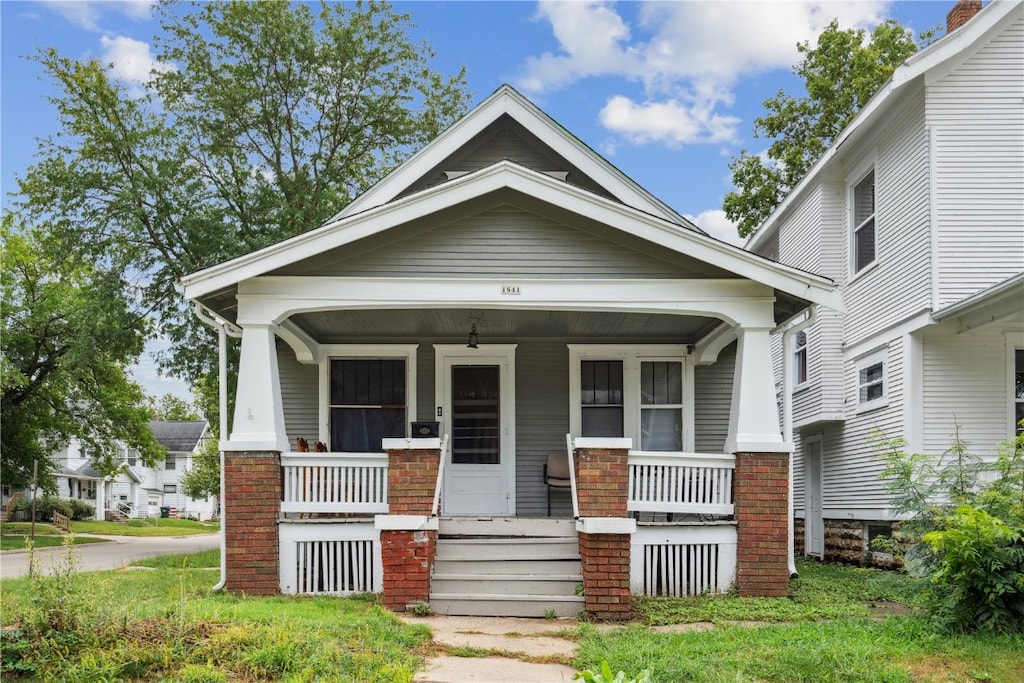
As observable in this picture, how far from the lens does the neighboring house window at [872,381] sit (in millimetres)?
12610

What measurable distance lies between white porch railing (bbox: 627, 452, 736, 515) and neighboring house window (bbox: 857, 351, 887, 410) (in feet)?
14.4

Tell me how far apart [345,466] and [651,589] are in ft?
11.0

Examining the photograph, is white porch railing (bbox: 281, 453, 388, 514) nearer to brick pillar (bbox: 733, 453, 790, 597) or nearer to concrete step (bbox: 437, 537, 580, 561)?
concrete step (bbox: 437, 537, 580, 561)

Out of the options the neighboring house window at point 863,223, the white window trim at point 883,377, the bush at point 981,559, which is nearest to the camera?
the bush at point 981,559

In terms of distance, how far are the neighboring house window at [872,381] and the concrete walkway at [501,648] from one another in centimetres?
684

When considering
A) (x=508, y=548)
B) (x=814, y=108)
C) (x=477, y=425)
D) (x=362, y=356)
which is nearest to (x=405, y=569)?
(x=508, y=548)

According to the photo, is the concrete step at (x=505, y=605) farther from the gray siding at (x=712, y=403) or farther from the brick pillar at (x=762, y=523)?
the gray siding at (x=712, y=403)

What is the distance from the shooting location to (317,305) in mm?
9156

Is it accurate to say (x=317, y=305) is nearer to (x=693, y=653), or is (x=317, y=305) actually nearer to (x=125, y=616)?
(x=125, y=616)

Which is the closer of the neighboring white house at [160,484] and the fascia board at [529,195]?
the fascia board at [529,195]

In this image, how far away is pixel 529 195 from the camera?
9102 millimetres

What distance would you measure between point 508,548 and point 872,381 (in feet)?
22.5

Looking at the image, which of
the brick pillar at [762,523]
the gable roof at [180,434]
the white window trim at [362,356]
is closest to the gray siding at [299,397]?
the white window trim at [362,356]

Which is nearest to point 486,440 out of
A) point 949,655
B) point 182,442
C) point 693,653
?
point 693,653
